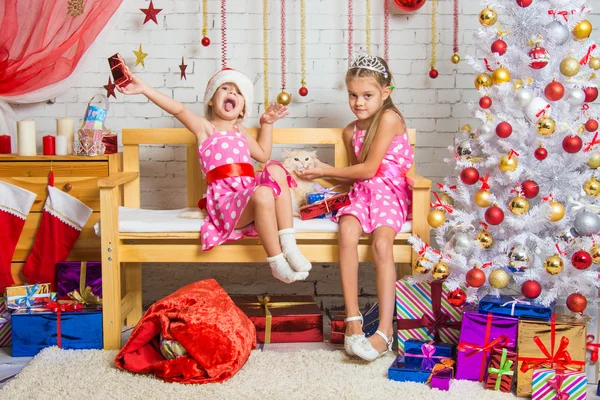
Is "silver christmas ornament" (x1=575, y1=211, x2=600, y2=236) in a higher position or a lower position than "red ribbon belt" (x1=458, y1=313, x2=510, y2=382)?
higher

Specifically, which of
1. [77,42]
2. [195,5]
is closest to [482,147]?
[195,5]

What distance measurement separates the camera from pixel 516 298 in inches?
106

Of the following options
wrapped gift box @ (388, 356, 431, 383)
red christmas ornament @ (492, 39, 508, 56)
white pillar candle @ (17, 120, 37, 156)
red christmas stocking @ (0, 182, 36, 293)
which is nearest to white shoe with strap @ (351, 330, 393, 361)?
wrapped gift box @ (388, 356, 431, 383)

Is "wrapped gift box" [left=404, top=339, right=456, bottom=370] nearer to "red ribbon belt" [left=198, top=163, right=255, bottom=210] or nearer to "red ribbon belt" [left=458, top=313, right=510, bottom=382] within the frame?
"red ribbon belt" [left=458, top=313, right=510, bottom=382]

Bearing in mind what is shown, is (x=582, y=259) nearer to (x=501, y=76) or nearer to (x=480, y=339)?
(x=480, y=339)

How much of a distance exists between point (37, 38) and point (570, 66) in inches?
93.4

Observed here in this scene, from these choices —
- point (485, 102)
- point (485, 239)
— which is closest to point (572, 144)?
point (485, 102)

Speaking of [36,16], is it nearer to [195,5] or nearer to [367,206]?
[195,5]

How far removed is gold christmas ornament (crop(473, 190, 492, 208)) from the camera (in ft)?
8.86

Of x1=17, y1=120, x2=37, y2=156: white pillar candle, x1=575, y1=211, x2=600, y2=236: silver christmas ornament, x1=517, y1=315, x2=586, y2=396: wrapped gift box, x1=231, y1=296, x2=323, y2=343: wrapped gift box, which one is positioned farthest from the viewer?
x1=17, y1=120, x2=37, y2=156: white pillar candle

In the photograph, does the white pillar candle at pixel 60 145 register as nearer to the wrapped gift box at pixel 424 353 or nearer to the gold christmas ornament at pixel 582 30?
the wrapped gift box at pixel 424 353

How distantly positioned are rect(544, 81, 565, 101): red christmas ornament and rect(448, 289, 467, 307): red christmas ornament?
0.79 meters

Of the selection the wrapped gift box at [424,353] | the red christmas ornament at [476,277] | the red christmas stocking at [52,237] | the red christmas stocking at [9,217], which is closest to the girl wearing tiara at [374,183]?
the wrapped gift box at [424,353]

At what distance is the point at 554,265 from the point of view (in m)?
2.55
